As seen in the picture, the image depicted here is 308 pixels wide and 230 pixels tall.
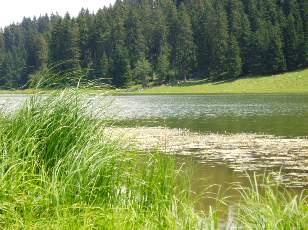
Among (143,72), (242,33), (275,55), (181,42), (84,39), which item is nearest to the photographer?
(275,55)

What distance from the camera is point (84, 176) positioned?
6.56 meters

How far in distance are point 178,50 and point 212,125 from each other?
3784 inches

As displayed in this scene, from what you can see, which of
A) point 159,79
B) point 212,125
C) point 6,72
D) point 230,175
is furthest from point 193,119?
point 6,72

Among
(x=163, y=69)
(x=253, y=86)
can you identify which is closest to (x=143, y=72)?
(x=163, y=69)

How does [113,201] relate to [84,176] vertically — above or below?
below

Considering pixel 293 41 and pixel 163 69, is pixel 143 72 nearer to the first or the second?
pixel 163 69

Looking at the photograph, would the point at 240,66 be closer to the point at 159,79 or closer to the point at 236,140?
the point at 159,79

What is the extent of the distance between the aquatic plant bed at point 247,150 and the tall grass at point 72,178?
4.75 m

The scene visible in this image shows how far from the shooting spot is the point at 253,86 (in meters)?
93.9

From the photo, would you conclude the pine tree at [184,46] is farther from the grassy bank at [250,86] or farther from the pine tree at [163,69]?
the grassy bank at [250,86]

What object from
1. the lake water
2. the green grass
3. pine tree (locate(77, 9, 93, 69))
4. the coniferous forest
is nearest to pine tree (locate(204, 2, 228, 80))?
the coniferous forest

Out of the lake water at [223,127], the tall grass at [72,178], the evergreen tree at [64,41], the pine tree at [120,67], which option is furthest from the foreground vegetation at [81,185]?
the evergreen tree at [64,41]

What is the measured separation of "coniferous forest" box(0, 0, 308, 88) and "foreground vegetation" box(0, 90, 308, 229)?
94985 millimetres

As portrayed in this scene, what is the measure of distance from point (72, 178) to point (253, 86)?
9003 cm
